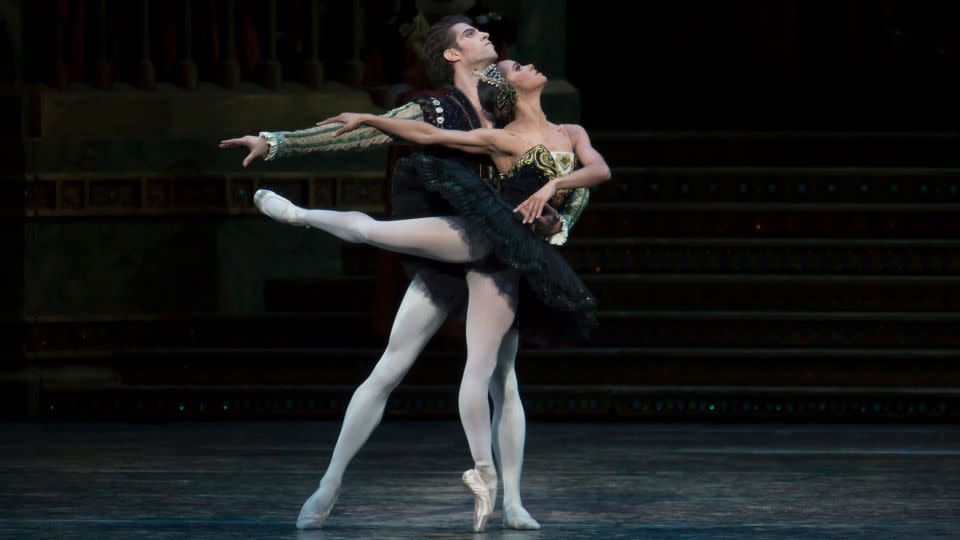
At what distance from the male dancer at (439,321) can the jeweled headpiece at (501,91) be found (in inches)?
2.2

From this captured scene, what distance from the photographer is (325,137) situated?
6582mm

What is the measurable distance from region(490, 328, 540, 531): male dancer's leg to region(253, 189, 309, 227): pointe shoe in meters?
0.78

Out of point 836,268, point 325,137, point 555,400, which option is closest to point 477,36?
point 325,137

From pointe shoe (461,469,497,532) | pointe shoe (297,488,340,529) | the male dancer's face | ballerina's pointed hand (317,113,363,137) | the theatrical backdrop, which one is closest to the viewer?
ballerina's pointed hand (317,113,363,137)

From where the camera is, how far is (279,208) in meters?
6.64

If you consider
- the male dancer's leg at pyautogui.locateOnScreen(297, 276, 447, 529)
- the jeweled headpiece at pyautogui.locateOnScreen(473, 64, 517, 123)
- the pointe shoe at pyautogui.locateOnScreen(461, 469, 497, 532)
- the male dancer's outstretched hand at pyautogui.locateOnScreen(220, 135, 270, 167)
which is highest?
the jeweled headpiece at pyautogui.locateOnScreen(473, 64, 517, 123)

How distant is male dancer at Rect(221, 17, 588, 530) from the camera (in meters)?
6.58

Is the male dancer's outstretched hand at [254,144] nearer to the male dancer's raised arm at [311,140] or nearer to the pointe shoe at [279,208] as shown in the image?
the male dancer's raised arm at [311,140]

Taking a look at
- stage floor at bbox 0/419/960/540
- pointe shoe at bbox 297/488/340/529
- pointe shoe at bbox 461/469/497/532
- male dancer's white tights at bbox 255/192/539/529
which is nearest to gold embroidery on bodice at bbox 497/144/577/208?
male dancer's white tights at bbox 255/192/539/529

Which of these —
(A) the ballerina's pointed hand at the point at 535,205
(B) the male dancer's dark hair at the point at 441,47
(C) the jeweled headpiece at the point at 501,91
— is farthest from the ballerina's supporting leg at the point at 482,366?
(B) the male dancer's dark hair at the point at 441,47

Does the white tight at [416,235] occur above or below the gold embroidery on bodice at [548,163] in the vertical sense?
below

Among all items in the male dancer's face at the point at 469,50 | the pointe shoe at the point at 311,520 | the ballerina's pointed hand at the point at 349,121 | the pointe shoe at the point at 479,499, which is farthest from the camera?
the male dancer's face at the point at 469,50

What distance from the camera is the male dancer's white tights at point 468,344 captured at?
21.5 ft

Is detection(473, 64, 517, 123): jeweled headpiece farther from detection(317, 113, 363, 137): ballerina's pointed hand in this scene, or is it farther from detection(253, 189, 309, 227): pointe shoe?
detection(253, 189, 309, 227): pointe shoe
